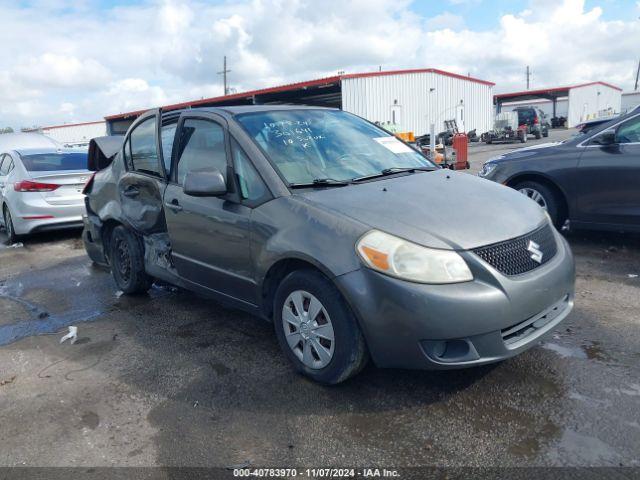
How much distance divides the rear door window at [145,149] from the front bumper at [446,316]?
253cm

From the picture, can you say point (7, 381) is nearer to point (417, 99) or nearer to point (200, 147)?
point (200, 147)

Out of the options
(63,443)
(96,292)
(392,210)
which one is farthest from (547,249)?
(96,292)

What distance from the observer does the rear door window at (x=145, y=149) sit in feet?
15.2

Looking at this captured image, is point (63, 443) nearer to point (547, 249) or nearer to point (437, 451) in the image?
point (437, 451)

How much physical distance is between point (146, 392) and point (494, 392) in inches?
84.8

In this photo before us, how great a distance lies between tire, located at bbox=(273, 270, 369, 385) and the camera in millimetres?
2914

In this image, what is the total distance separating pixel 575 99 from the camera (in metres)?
52.2

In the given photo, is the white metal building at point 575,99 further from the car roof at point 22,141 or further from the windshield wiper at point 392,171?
the windshield wiper at point 392,171

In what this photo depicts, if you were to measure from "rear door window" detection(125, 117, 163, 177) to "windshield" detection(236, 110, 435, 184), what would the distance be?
46.3 inches

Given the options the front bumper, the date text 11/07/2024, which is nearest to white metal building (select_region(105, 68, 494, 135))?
the front bumper

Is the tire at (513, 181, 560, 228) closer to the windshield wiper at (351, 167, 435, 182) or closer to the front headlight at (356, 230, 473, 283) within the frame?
the windshield wiper at (351, 167, 435, 182)

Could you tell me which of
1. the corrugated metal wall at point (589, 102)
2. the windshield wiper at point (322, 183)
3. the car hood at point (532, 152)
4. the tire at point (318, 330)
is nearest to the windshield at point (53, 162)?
the windshield wiper at point (322, 183)

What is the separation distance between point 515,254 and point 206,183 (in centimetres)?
198

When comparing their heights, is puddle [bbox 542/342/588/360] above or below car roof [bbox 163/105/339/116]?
below
